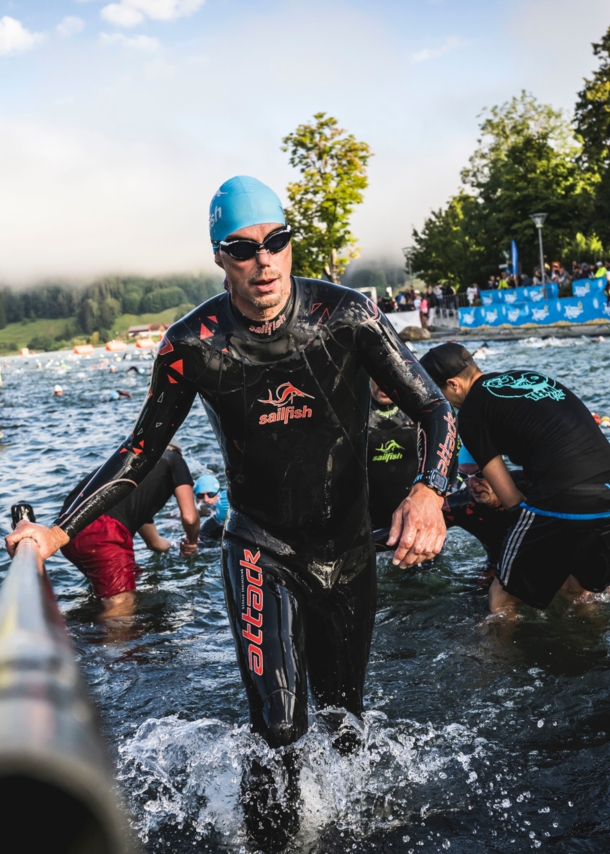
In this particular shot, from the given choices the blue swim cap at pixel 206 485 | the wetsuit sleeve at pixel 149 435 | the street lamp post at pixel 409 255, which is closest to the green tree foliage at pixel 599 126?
the street lamp post at pixel 409 255

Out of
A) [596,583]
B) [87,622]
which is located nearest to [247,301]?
[596,583]

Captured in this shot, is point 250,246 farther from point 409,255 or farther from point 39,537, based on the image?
point 409,255

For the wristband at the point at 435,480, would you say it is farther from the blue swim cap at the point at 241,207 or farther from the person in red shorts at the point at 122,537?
the person in red shorts at the point at 122,537

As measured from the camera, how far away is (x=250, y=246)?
3299mm

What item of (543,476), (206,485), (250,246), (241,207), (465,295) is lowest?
(206,485)

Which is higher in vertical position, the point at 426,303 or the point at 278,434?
the point at 426,303

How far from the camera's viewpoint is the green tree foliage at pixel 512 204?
167 ft

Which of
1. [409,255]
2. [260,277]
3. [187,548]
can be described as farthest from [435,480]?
[409,255]

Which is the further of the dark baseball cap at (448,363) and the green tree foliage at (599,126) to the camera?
the green tree foliage at (599,126)

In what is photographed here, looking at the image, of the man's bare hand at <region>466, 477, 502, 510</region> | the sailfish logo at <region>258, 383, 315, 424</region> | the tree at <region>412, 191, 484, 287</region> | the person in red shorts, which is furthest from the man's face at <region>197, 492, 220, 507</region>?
the tree at <region>412, 191, 484, 287</region>

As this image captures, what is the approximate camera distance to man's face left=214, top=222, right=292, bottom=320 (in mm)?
3320

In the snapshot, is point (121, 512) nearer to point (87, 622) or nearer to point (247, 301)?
point (87, 622)

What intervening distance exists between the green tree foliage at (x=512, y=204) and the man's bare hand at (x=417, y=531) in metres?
47.2

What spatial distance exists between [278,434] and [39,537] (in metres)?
1.03
